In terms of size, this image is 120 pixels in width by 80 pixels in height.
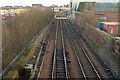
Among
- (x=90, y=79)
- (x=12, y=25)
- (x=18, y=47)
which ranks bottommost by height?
(x=90, y=79)

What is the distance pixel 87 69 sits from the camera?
13320mm

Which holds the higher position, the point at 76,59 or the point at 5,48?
the point at 5,48

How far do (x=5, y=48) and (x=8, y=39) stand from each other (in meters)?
0.89

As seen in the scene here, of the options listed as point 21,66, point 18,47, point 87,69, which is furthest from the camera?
point 18,47

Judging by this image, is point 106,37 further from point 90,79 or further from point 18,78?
point 18,78

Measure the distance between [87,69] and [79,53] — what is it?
4.82 meters

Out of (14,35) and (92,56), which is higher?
(14,35)

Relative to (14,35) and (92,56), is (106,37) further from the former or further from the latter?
(14,35)

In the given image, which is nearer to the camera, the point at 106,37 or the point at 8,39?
the point at 8,39

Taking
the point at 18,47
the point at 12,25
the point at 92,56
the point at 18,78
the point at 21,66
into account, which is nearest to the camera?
the point at 18,78

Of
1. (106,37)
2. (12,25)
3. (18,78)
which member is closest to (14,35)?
(12,25)

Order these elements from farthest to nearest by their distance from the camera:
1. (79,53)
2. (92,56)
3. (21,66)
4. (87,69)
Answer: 1. (79,53)
2. (92,56)
3. (87,69)
4. (21,66)

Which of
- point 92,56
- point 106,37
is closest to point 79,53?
point 92,56

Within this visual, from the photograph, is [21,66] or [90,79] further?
[21,66]
